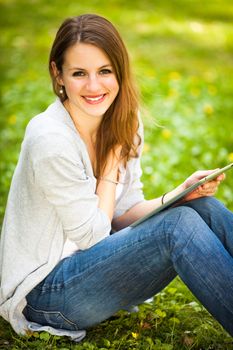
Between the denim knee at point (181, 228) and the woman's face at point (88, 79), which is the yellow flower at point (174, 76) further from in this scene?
the denim knee at point (181, 228)

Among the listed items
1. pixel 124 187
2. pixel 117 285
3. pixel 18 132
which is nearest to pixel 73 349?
pixel 117 285

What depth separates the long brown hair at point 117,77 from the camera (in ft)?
8.62

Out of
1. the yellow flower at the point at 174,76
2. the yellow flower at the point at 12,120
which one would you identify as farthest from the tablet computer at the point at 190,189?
the yellow flower at the point at 174,76

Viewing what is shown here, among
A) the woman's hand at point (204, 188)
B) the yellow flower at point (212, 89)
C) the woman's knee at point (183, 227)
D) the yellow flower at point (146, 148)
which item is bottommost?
the woman's knee at point (183, 227)

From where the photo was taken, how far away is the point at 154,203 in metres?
3.02

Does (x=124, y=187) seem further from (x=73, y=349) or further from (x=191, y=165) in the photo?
(x=191, y=165)

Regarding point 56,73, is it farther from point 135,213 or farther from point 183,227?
point 183,227

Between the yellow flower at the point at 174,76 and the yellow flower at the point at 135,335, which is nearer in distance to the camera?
the yellow flower at the point at 135,335

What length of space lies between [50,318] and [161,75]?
4.34 m

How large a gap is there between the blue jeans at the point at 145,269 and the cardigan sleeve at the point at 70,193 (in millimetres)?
79

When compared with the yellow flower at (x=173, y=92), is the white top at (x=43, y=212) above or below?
below

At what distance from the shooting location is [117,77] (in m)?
2.73

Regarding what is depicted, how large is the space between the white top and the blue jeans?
0.07m

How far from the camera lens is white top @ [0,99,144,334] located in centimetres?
251
